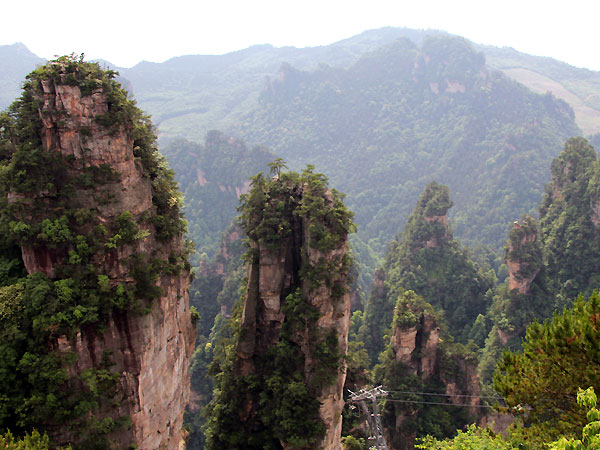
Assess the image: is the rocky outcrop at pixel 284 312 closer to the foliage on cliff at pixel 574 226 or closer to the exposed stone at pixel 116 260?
the exposed stone at pixel 116 260

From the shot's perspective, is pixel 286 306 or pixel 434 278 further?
pixel 434 278

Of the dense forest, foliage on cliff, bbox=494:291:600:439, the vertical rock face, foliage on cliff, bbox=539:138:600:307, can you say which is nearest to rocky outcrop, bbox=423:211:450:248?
the dense forest

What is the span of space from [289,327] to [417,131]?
151 meters

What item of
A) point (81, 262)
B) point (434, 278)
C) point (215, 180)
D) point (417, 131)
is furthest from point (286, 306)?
point (417, 131)

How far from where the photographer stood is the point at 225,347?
2803 centimetres

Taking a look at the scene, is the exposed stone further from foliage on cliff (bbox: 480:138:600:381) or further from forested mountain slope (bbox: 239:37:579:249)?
forested mountain slope (bbox: 239:37:579:249)

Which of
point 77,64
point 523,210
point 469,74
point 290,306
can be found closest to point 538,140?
point 523,210

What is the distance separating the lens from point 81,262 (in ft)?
57.1

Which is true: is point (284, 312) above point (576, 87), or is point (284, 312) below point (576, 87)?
below

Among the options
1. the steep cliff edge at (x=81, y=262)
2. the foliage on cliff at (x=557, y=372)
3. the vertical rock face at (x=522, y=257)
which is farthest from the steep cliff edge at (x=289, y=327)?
the vertical rock face at (x=522, y=257)

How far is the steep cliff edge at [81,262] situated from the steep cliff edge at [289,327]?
277 inches

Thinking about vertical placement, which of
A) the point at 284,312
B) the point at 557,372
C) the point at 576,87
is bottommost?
the point at 284,312

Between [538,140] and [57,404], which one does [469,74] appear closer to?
[538,140]

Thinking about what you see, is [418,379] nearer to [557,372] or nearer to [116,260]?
[557,372]
